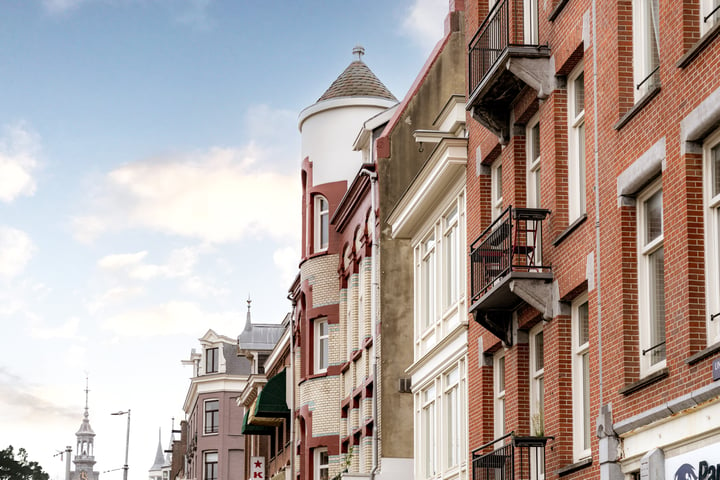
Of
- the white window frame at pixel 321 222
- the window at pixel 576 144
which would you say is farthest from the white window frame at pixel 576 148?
the white window frame at pixel 321 222

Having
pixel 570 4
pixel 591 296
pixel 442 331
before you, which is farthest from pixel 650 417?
pixel 442 331

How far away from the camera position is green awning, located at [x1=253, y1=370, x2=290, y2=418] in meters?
54.2

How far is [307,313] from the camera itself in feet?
154

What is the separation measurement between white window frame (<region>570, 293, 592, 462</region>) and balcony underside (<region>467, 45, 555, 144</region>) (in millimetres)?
3581

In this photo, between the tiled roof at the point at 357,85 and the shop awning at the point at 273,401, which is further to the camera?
the shop awning at the point at 273,401

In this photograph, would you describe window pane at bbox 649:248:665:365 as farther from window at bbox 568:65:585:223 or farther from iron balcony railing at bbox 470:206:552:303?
iron balcony railing at bbox 470:206:552:303

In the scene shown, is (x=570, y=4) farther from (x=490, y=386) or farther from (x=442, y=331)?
(x=442, y=331)

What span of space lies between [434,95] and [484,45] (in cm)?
1249

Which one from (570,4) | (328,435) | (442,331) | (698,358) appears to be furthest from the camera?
(328,435)

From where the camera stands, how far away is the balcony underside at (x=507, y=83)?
2205 cm

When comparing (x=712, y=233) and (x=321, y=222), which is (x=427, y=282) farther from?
(x=321, y=222)

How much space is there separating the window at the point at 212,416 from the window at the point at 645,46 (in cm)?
7800

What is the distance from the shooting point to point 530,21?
935 inches

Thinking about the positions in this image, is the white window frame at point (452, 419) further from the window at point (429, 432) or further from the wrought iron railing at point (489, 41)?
the wrought iron railing at point (489, 41)
